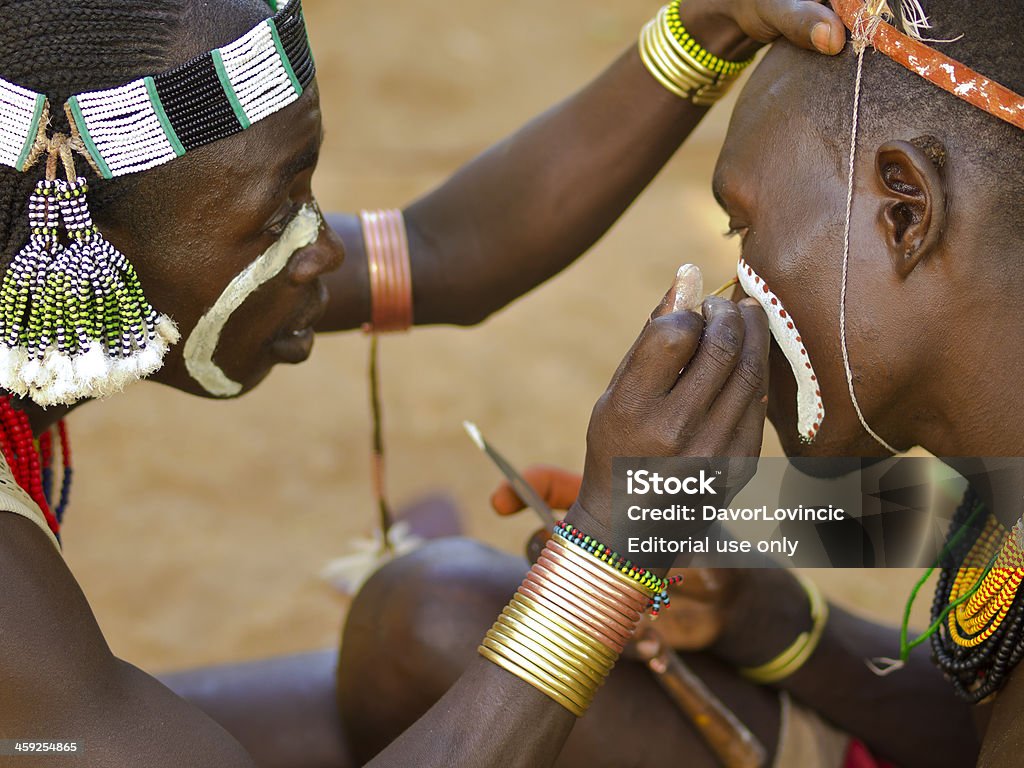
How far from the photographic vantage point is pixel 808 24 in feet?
6.81

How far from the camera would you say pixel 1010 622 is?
213 cm

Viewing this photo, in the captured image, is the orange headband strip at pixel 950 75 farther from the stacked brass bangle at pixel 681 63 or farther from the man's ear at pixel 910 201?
the stacked brass bangle at pixel 681 63

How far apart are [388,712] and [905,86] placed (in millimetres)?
1540

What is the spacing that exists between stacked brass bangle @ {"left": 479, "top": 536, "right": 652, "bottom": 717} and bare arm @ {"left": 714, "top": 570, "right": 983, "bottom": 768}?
0.69 m

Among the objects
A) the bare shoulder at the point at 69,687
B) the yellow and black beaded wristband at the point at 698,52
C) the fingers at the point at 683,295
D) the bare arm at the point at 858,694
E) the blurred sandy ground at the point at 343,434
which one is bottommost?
the blurred sandy ground at the point at 343,434

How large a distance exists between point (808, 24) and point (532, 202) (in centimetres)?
101

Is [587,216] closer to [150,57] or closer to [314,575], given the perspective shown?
[150,57]

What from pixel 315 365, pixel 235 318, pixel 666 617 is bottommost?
Result: pixel 315 365

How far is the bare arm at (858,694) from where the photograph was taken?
2.63m

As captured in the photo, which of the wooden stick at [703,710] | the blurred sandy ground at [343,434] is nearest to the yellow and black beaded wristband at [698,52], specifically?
the wooden stick at [703,710]

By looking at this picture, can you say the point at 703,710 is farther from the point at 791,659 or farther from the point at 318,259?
the point at 318,259

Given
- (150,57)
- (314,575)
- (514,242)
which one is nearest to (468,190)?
(514,242)

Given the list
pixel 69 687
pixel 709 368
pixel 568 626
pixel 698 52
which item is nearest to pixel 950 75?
pixel 709 368

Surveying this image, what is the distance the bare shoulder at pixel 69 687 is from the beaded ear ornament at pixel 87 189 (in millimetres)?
266
